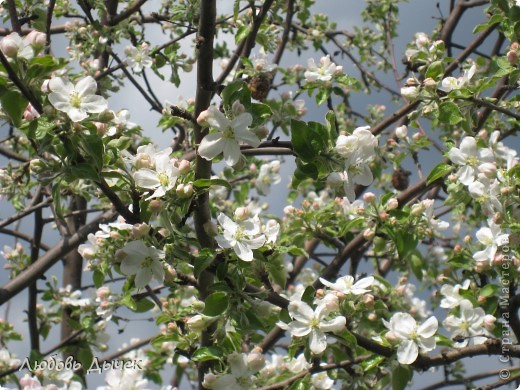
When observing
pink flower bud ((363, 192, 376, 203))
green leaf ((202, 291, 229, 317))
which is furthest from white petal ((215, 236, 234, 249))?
pink flower bud ((363, 192, 376, 203))

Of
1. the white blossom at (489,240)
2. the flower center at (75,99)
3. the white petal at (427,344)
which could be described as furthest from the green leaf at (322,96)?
the flower center at (75,99)

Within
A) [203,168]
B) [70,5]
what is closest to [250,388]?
[203,168]

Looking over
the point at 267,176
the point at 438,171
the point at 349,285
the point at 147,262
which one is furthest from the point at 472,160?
the point at 267,176

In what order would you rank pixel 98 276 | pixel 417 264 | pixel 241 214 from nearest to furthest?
pixel 241 214
pixel 98 276
pixel 417 264

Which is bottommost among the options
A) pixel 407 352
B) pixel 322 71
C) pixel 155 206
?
pixel 407 352

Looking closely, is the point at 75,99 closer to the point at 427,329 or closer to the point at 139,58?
the point at 427,329

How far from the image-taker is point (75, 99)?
1.44 metres

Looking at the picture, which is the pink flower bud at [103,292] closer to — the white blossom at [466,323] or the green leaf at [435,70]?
the white blossom at [466,323]

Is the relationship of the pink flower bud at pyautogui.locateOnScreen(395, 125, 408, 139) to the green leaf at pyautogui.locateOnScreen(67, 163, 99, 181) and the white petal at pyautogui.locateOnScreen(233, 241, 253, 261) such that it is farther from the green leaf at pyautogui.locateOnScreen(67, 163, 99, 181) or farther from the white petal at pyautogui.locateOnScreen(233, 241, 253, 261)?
the green leaf at pyautogui.locateOnScreen(67, 163, 99, 181)

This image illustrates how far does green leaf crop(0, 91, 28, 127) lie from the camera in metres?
1.39

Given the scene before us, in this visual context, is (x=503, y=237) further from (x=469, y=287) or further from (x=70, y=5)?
(x=70, y=5)

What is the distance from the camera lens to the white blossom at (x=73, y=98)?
1.40 meters

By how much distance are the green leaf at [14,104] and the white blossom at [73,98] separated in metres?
0.08

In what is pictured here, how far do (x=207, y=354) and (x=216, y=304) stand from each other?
0.55 feet
